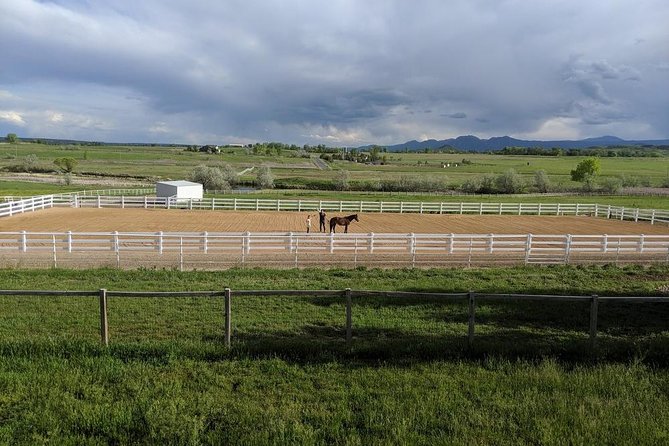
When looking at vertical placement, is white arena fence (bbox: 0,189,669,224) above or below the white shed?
below

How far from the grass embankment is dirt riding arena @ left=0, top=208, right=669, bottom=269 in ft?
25.5

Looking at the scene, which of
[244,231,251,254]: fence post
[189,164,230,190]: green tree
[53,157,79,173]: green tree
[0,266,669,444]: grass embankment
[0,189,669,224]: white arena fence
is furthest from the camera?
[53,157,79,173]: green tree

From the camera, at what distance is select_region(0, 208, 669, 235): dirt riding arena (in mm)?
28734

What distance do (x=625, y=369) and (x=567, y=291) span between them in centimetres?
854

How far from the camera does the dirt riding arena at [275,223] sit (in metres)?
28.7

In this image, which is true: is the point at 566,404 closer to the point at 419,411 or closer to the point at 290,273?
the point at 419,411

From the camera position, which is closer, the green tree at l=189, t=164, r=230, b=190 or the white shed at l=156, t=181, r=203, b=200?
the white shed at l=156, t=181, r=203, b=200

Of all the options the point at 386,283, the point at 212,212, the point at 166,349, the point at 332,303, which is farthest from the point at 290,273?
the point at 212,212

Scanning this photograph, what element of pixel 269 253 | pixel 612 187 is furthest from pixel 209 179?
pixel 612 187

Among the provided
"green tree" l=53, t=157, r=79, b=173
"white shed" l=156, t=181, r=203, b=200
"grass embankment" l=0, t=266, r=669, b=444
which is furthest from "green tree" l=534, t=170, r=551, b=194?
"green tree" l=53, t=157, r=79, b=173

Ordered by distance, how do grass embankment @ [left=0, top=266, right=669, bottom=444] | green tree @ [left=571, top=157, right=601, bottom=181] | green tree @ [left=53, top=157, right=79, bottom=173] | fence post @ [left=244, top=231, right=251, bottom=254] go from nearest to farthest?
grass embankment @ [left=0, top=266, right=669, bottom=444] → fence post @ [left=244, top=231, right=251, bottom=254] → green tree @ [left=571, top=157, right=601, bottom=181] → green tree @ [left=53, top=157, right=79, bottom=173]

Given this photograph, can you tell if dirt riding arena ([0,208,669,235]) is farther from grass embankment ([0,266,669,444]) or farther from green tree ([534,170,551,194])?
green tree ([534,170,551,194])

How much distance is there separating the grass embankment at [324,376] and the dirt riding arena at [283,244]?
25.5 ft

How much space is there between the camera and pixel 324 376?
6320 millimetres
